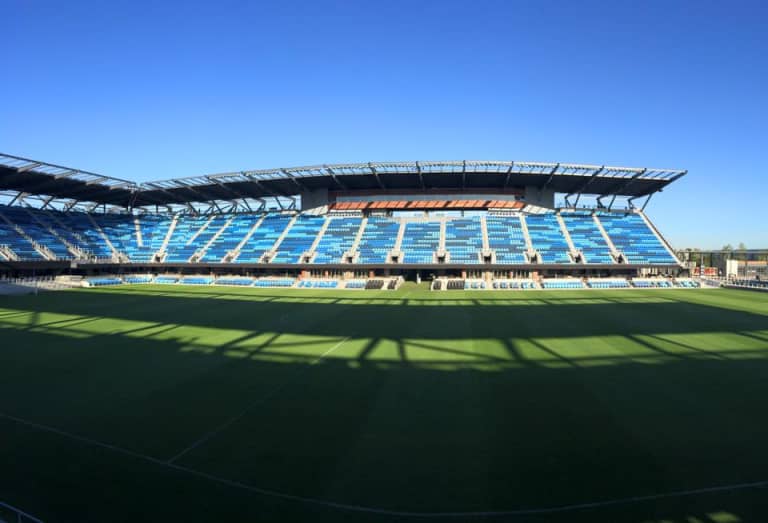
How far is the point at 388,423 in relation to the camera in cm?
940

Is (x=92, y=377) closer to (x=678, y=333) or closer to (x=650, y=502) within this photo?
(x=650, y=502)

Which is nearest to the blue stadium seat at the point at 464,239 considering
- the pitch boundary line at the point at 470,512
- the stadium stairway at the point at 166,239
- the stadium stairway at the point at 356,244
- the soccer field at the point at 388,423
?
the stadium stairway at the point at 356,244

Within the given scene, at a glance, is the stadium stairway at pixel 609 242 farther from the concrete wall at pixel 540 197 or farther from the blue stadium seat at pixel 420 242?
the blue stadium seat at pixel 420 242

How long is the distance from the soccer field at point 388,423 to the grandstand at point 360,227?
25.7 metres

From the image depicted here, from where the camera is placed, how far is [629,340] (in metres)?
17.1

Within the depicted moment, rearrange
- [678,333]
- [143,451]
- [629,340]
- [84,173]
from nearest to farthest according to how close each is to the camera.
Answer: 1. [143,451]
2. [629,340]
3. [678,333]
4. [84,173]

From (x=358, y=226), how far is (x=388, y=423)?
4469 cm

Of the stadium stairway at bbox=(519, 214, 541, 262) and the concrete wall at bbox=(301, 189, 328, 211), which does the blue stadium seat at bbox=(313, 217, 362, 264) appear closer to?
the concrete wall at bbox=(301, 189, 328, 211)

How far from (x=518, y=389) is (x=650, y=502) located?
5.12 metres

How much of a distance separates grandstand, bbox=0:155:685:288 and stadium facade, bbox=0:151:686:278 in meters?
0.17

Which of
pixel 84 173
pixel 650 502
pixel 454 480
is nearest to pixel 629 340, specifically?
pixel 650 502

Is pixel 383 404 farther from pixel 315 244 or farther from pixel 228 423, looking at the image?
pixel 315 244

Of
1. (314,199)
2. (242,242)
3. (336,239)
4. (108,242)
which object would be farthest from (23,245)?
(336,239)

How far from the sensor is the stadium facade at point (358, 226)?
44.0 m
